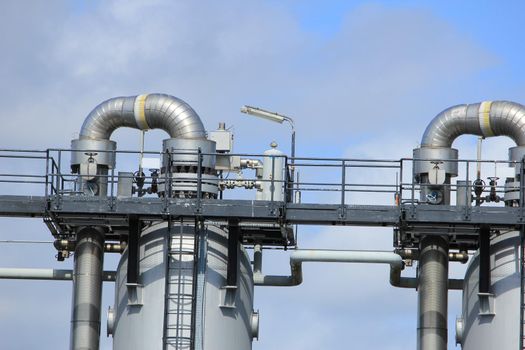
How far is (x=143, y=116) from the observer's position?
58781mm

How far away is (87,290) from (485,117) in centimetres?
1213

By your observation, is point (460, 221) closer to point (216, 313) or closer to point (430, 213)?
point (430, 213)

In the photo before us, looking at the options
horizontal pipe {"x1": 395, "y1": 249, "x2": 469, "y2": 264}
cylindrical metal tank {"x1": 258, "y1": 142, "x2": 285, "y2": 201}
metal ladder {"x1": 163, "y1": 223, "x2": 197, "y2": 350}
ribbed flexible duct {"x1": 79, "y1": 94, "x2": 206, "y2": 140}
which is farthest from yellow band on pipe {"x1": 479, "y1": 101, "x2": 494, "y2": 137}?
metal ladder {"x1": 163, "y1": 223, "x2": 197, "y2": 350}

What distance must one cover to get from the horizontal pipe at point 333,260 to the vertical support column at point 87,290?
449 centimetres

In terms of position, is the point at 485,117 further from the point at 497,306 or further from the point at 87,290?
the point at 87,290

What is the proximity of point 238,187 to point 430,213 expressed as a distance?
19.7 feet

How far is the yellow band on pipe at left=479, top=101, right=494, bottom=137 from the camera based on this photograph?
58406 millimetres

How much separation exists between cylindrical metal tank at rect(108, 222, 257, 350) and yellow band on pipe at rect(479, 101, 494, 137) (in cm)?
767

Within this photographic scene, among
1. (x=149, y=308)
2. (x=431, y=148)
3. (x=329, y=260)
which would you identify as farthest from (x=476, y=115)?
(x=149, y=308)

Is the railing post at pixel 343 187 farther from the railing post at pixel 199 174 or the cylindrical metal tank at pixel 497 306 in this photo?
the cylindrical metal tank at pixel 497 306

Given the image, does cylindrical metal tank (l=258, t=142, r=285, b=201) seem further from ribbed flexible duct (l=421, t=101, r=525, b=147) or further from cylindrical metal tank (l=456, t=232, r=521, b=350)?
cylindrical metal tank (l=456, t=232, r=521, b=350)

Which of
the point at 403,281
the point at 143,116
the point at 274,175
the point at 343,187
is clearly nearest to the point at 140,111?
the point at 143,116

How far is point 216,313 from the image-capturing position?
186 ft

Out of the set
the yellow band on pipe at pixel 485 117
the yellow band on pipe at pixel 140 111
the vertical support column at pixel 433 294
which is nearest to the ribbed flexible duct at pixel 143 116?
the yellow band on pipe at pixel 140 111
